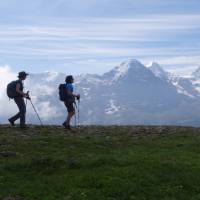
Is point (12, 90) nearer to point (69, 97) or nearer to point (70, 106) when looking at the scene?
point (69, 97)

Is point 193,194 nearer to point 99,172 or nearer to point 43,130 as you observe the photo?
point 99,172

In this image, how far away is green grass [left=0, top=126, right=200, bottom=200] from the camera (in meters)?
19.2

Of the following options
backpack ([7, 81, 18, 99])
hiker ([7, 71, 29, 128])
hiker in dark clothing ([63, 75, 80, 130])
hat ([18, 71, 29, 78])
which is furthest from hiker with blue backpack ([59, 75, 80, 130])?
backpack ([7, 81, 18, 99])

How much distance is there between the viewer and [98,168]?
2202cm

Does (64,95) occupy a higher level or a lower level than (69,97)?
higher

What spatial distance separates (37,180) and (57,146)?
7.05 m

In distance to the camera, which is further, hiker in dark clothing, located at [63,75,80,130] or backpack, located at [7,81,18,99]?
hiker in dark clothing, located at [63,75,80,130]

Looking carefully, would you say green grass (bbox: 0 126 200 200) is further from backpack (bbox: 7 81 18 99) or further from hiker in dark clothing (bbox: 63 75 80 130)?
hiker in dark clothing (bbox: 63 75 80 130)

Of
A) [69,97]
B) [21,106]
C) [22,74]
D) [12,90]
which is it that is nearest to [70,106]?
[69,97]

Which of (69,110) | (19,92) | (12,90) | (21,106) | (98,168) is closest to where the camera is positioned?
(98,168)

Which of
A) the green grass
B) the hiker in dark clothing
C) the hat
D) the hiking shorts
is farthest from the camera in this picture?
the hiking shorts

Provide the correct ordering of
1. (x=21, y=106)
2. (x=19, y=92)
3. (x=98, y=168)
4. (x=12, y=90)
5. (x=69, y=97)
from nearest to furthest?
(x=98, y=168) < (x=19, y=92) < (x=12, y=90) < (x=21, y=106) < (x=69, y=97)

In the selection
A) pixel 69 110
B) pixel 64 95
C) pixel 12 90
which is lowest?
pixel 69 110

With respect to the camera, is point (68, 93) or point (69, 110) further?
point (69, 110)
